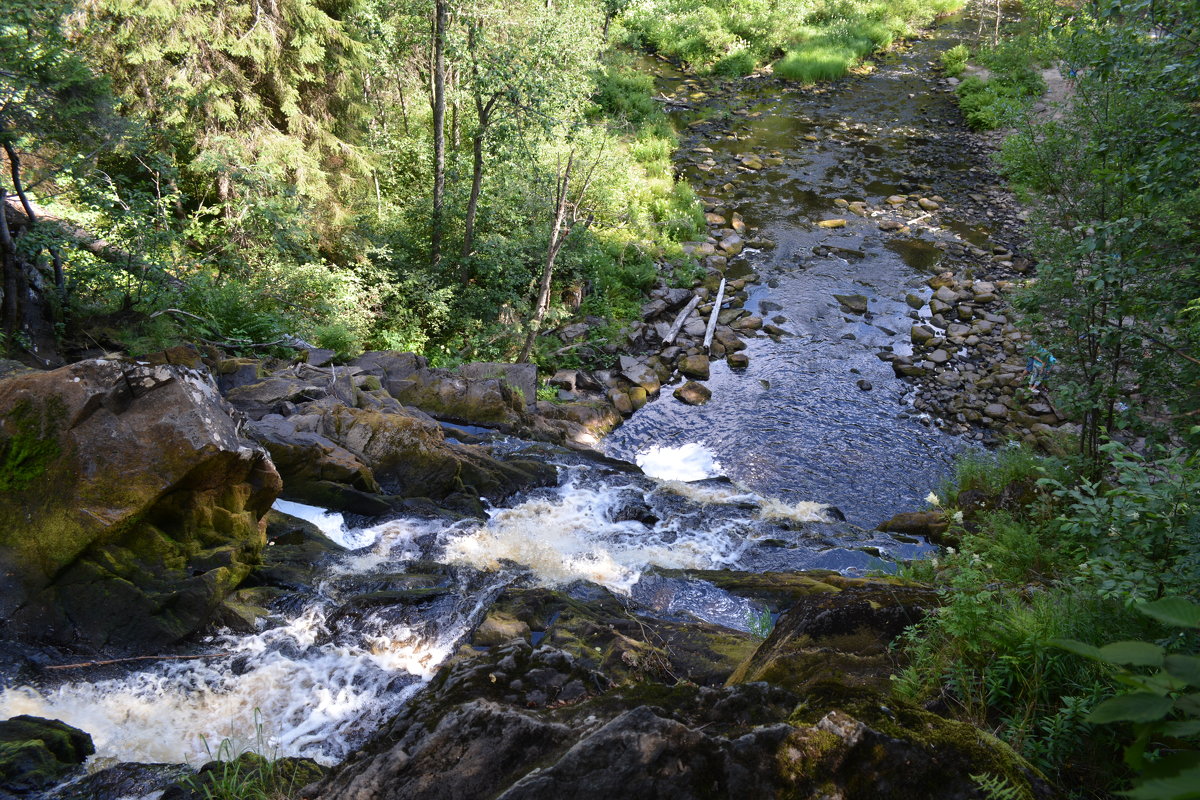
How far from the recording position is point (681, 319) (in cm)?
1669

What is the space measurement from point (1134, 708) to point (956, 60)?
115 ft

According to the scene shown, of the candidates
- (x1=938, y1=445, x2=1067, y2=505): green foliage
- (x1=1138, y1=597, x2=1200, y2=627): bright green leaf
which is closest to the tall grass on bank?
(x1=938, y1=445, x2=1067, y2=505): green foliage

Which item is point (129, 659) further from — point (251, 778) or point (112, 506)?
point (251, 778)

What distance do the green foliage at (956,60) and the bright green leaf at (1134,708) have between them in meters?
34.3

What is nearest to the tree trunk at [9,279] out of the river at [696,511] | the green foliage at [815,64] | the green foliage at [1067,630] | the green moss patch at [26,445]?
the green moss patch at [26,445]

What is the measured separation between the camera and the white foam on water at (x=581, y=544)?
816 cm

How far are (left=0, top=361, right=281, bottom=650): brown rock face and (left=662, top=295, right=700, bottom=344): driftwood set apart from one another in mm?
11079

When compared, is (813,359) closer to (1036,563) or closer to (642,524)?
(642,524)

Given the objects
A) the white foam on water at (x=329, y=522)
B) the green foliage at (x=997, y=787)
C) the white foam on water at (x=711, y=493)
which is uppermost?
the green foliage at (x=997, y=787)

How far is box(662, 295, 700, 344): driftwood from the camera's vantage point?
16.1 metres

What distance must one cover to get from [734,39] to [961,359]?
23.3m

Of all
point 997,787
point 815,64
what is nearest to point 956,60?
point 815,64

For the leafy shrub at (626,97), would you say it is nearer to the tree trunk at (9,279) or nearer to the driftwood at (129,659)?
the tree trunk at (9,279)

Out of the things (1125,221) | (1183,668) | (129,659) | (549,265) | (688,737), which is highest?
(1125,221)
